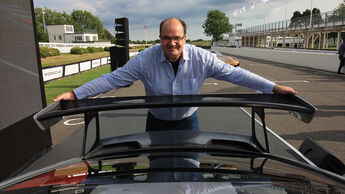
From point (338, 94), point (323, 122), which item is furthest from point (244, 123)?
point (338, 94)

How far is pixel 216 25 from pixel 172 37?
518 ft

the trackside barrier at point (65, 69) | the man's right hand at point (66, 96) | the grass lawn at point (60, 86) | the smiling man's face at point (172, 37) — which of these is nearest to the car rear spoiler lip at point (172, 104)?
the man's right hand at point (66, 96)

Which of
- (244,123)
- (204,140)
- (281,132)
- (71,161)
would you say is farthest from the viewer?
(244,123)

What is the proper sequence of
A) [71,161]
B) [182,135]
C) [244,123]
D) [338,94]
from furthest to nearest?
[338,94]
[244,123]
[182,135]
[71,161]

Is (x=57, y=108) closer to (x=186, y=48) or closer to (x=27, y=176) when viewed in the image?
(x=27, y=176)

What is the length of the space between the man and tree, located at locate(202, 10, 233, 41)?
155m

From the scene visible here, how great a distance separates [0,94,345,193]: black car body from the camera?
1.17 m

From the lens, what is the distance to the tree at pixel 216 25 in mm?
151275

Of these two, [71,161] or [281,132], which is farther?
[281,132]

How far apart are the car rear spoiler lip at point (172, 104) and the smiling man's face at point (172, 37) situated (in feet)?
3.32

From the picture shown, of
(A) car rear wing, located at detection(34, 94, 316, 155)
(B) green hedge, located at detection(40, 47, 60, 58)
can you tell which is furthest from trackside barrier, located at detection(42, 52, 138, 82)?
(B) green hedge, located at detection(40, 47, 60, 58)

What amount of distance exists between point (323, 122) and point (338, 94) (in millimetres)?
4565

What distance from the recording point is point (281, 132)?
18.5ft

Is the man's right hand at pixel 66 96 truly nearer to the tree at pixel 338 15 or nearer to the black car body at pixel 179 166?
the black car body at pixel 179 166
